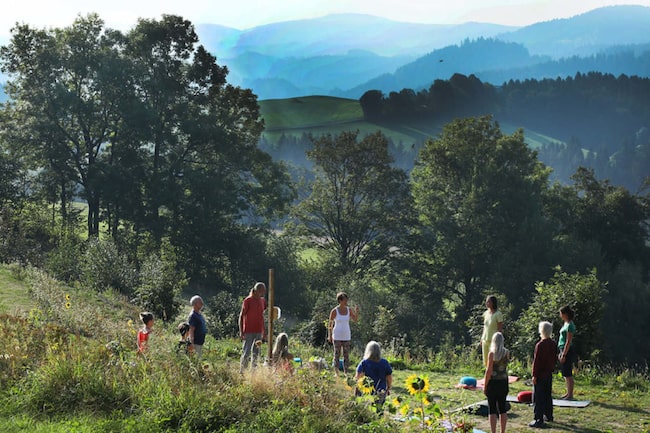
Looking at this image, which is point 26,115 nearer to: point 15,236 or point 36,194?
point 36,194

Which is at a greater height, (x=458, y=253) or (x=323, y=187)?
(x=323, y=187)

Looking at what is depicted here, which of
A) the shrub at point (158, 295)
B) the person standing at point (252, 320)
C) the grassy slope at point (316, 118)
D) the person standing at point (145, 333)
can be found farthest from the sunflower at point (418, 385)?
the grassy slope at point (316, 118)

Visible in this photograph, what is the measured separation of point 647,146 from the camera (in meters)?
158

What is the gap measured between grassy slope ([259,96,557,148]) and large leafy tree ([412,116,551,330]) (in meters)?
80.1

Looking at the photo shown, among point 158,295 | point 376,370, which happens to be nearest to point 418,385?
point 376,370

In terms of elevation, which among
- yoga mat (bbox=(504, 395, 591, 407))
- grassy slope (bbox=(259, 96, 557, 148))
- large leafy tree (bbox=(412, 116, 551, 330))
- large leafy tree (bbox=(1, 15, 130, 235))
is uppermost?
grassy slope (bbox=(259, 96, 557, 148))

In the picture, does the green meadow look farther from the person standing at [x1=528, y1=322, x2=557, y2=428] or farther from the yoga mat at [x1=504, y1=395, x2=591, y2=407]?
the person standing at [x1=528, y1=322, x2=557, y2=428]

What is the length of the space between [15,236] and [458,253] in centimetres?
2831

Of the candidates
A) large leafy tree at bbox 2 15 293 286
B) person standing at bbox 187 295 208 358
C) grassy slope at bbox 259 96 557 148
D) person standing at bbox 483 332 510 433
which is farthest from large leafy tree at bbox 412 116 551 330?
grassy slope at bbox 259 96 557 148

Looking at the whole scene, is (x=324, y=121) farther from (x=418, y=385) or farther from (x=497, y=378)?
(x=418, y=385)

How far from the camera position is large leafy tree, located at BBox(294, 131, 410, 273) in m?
50.9

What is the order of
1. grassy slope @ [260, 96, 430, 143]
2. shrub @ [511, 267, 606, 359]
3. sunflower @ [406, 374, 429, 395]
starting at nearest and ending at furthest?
sunflower @ [406, 374, 429, 395], shrub @ [511, 267, 606, 359], grassy slope @ [260, 96, 430, 143]

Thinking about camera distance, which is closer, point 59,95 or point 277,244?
point 59,95

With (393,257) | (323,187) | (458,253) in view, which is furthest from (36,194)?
(458,253)
